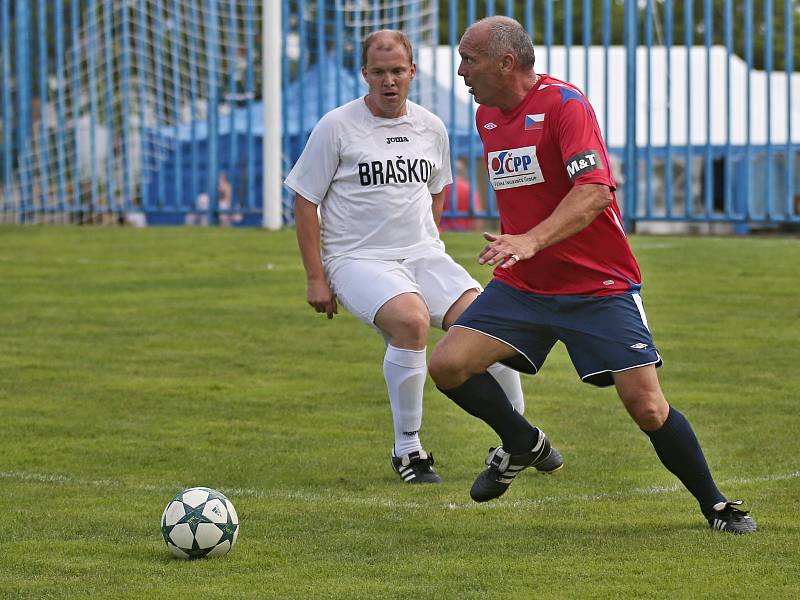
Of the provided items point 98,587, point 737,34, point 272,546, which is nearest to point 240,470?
point 272,546

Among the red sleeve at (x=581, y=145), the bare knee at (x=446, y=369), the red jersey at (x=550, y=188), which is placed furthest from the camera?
the bare knee at (x=446, y=369)

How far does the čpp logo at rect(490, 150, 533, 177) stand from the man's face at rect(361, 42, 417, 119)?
1302mm

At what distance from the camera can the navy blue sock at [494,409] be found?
6727mm

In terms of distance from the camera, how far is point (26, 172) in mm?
27266

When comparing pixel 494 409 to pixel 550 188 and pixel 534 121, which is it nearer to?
pixel 550 188

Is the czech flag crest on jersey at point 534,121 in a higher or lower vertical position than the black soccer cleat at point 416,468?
higher

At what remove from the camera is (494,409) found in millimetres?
6773

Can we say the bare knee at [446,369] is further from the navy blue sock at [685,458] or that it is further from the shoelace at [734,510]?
the shoelace at [734,510]

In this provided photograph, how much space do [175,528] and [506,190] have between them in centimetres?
185

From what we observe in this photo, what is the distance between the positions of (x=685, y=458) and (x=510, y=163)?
1.32 metres

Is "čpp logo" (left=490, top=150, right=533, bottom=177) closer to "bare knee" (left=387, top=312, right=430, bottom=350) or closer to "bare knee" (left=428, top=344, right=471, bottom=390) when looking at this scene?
"bare knee" (left=428, top=344, right=471, bottom=390)

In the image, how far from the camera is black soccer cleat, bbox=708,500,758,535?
6125 millimetres

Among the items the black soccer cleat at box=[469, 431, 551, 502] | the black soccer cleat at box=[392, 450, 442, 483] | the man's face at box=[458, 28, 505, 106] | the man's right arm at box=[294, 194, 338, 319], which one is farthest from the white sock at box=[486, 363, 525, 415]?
the man's face at box=[458, 28, 505, 106]

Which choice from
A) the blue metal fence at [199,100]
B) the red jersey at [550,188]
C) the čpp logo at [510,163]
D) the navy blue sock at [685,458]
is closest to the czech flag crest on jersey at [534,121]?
the red jersey at [550,188]
